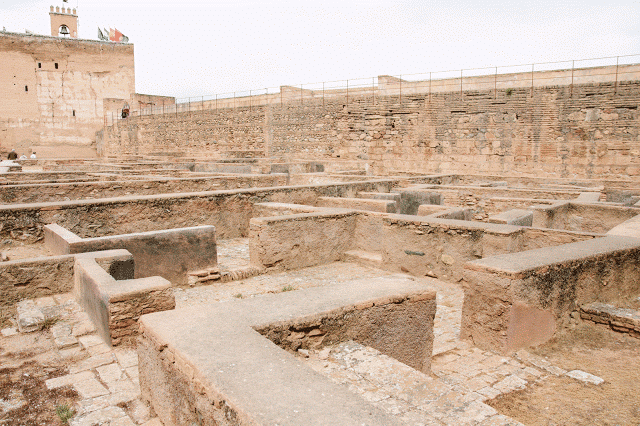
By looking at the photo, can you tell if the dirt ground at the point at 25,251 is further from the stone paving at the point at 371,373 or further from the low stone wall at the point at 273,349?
the low stone wall at the point at 273,349

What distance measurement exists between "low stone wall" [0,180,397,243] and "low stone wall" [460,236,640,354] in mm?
4853

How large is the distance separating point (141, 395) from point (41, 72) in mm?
36942

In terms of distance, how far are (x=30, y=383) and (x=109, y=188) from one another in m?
6.22

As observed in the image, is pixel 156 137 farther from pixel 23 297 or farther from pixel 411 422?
pixel 411 422

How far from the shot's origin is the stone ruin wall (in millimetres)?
12531

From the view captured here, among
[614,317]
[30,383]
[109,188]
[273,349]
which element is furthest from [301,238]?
[109,188]

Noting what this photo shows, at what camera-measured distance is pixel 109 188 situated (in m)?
8.38

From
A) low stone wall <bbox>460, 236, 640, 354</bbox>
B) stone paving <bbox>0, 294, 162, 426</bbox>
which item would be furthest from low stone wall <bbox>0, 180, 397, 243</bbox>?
low stone wall <bbox>460, 236, 640, 354</bbox>

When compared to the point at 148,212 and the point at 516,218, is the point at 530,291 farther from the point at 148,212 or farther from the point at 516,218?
the point at 148,212

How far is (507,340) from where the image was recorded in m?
3.54

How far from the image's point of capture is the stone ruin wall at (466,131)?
41.1 ft

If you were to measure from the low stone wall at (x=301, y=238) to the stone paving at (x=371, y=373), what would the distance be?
2.72 feet

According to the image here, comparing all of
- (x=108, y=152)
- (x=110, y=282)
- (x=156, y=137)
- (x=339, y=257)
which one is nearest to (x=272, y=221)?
(x=339, y=257)

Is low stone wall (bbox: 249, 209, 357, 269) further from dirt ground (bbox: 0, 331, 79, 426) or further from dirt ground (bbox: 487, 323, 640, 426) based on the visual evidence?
dirt ground (bbox: 487, 323, 640, 426)
